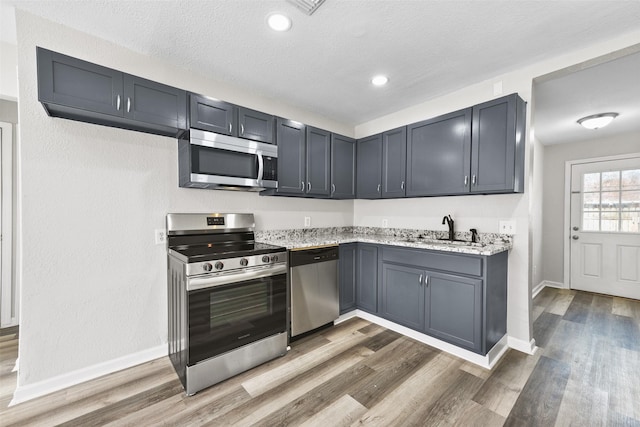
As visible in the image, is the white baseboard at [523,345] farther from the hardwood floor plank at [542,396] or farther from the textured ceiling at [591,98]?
the textured ceiling at [591,98]

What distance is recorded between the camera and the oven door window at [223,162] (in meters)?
2.27

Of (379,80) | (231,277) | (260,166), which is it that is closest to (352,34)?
(379,80)

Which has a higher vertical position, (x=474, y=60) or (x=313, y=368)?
(x=474, y=60)

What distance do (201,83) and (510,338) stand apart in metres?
3.85

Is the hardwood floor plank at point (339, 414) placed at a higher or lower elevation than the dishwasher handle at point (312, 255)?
lower

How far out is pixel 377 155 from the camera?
135 inches

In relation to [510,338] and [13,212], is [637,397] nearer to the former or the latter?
[510,338]

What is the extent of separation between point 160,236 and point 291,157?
1.51 metres

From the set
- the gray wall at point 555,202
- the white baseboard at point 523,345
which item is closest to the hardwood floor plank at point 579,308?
the gray wall at point 555,202

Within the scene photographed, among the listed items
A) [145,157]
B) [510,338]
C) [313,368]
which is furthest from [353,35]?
[510,338]

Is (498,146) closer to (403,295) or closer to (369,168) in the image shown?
(369,168)

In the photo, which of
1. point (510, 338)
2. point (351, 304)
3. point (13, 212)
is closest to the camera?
point (510, 338)

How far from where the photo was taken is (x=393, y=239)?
10.4 ft

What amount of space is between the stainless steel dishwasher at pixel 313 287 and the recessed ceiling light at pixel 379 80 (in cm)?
175
